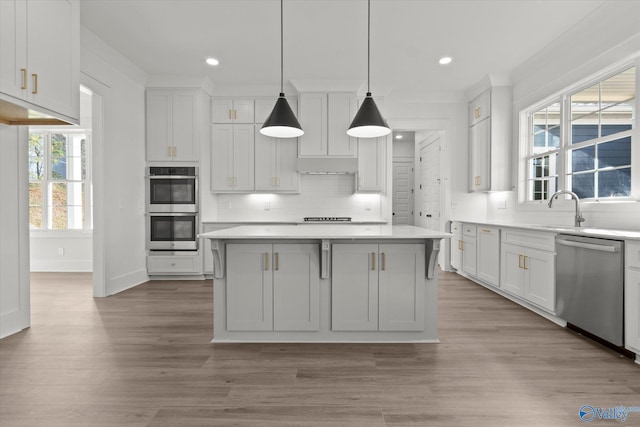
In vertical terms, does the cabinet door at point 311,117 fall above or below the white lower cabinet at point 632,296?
above

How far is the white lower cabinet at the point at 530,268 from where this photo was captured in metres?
3.32

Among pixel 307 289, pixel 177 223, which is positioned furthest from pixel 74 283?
pixel 307 289

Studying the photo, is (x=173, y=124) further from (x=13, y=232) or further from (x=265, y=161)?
(x=13, y=232)

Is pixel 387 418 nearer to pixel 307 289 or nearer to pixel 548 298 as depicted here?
pixel 307 289

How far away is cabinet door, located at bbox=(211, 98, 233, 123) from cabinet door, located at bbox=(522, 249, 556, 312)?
4565 millimetres

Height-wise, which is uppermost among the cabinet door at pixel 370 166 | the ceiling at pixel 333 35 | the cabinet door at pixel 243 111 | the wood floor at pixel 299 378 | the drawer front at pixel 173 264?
the ceiling at pixel 333 35

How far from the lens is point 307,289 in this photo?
9.16 ft

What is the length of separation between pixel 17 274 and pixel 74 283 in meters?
2.19

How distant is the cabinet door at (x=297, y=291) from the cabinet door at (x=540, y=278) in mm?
2288

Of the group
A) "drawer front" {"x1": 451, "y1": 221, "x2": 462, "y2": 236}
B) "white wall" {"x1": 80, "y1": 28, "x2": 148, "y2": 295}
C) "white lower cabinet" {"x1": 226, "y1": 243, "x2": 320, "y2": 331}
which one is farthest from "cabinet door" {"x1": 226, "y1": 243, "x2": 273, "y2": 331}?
"drawer front" {"x1": 451, "y1": 221, "x2": 462, "y2": 236}

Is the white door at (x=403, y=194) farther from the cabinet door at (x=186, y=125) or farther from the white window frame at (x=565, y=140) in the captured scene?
the cabinet door at (x=186, y=125)

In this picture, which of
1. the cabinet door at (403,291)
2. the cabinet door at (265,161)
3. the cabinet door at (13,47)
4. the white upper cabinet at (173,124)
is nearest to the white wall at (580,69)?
the cabinet door at (403,291)

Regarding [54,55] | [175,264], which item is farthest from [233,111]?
[54,55]

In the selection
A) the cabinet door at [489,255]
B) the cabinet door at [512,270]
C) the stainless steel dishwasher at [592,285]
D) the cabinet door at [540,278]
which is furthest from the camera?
the cabinet door at [489,255]
